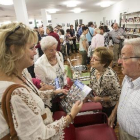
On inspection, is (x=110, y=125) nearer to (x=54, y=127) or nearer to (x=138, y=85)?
(x=138, y=85)

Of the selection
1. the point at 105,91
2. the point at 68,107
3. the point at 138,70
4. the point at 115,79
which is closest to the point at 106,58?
the point at 115,79

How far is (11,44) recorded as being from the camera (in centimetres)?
72

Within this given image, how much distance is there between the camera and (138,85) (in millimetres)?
1018

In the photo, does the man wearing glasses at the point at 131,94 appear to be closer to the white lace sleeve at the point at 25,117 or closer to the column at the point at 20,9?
the white lace sleeve at the point at 25,117

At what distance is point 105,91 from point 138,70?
557 mm

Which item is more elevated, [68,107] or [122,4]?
[122,4]

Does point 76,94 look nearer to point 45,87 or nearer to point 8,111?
point 45,87

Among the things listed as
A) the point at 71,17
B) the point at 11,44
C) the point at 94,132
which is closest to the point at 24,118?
the point at 11,44

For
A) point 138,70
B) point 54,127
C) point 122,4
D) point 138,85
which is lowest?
point 54,127

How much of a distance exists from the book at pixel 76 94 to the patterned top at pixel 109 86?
0.40 metres

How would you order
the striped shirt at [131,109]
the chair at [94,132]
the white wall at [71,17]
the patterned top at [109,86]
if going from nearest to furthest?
the striped shirt at [131,109] < the chair at [94,132] < the patterned top at [109,86] < the white wall at [71,17]

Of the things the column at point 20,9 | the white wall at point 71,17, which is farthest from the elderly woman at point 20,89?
the white wall at point 71,17

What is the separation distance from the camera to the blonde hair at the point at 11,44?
711mm

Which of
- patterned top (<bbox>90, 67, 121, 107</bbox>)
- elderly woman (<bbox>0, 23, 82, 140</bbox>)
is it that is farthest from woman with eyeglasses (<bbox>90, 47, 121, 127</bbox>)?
elderly woman (<bbox>0, 23, 82, 140</bbox>)
